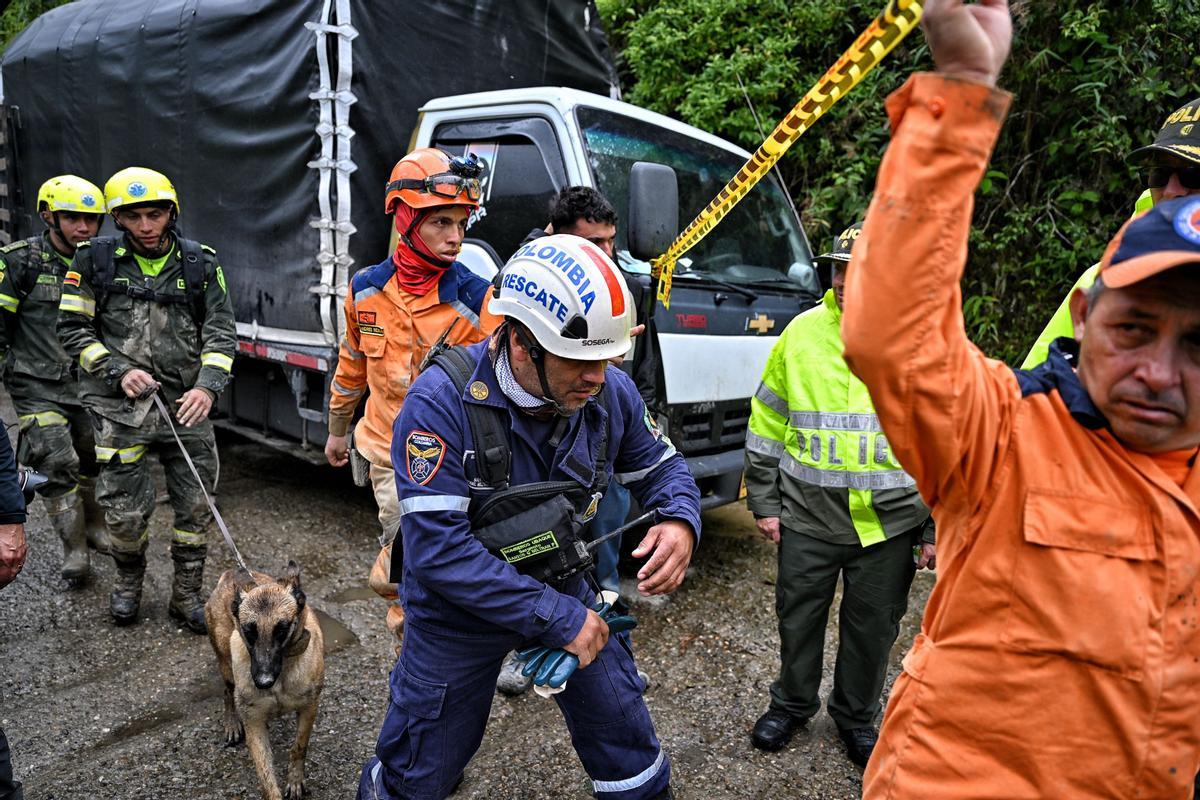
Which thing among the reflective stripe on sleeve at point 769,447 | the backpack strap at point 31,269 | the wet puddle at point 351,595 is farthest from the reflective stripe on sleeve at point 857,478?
the backpack strap at point 31,269

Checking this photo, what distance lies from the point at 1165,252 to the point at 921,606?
3.90 meters

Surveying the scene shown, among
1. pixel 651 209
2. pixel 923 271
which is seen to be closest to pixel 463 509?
pixel 923 271

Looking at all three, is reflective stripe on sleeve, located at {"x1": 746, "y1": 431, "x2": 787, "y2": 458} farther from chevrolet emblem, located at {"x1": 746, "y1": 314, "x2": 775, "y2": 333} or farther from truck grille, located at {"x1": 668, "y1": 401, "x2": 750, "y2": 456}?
chevrolet emblem, located at {"x1": 746, "y1": 314, "x2": 775, "y2": 333}

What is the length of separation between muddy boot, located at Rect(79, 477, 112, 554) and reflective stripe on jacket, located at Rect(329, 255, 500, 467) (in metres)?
2.55

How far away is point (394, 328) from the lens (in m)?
3.35

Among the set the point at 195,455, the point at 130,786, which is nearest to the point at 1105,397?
the point at 130,786

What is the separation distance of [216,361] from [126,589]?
127 cm

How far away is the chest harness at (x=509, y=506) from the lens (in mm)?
1961

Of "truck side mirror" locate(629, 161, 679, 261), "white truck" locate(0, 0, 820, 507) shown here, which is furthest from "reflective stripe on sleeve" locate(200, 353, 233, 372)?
"truck side mirror" locate(629, 161, 679, 261)

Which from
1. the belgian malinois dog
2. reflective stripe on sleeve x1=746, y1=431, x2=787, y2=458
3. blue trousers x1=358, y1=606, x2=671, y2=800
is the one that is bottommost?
the belgian malinois dog

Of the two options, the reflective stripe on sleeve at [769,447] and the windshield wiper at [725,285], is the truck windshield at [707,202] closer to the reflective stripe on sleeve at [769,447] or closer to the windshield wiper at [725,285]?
the windshield wiper at [725,285]

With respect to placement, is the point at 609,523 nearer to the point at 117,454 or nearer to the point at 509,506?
the point at 509,506

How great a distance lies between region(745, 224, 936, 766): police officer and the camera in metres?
2.93

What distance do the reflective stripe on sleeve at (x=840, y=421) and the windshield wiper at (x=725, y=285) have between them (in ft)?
5.44
